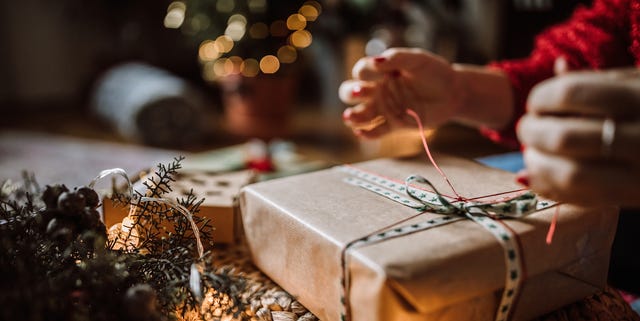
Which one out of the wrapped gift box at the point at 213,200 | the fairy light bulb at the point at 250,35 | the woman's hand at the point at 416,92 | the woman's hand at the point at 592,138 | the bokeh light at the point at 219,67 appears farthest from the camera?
the bokeh light at the point at 219,67

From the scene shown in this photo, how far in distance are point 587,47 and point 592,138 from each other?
508 mm

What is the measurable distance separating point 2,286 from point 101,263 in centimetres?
9

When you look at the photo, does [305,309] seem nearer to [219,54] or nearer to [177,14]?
[219,54]

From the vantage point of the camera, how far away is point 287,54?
7.22 feet

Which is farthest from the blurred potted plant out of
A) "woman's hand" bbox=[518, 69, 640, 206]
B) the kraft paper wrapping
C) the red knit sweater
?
"woman's hand" bbox=[518, 69, 640, 206]

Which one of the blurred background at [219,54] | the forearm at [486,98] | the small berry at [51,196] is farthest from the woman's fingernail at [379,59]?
the blurred background at [219,54]

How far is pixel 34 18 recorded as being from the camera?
10.4 ft

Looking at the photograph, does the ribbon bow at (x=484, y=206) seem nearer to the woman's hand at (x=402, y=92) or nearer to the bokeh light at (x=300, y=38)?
the woman's hand at (x=402, y=92)

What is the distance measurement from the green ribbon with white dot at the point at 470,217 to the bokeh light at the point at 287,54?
1.63 m

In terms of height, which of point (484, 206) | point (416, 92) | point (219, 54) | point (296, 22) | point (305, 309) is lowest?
point (305, 309)

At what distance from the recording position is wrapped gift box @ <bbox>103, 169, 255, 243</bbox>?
26.0 inches

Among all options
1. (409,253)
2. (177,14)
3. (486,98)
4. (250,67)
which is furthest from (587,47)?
(177,14)

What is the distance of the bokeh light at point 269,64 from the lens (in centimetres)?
217

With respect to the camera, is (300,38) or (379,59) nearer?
(379,59)
